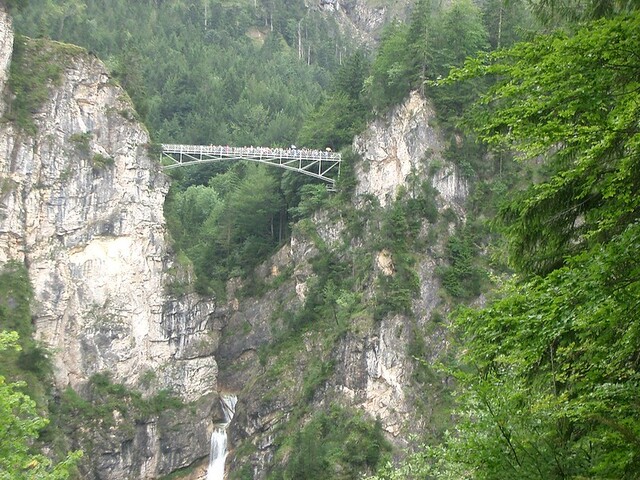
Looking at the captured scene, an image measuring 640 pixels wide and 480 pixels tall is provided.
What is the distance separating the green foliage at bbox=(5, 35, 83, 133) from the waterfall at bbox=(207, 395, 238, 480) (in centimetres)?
1910

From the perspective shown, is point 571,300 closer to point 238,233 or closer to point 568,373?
point 568,373

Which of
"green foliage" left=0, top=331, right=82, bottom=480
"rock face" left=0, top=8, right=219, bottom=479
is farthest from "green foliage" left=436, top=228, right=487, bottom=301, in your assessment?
"green foliage" left=0, top=331, right=82, bottom=480

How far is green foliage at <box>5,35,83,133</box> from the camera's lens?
39.5 m

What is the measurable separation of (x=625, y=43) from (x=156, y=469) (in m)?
39.0

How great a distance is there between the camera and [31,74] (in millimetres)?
40375

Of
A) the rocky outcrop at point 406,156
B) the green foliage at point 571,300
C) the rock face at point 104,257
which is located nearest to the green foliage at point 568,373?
the green foliage at point 571,300

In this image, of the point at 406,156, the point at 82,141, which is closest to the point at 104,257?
the point at 82,141

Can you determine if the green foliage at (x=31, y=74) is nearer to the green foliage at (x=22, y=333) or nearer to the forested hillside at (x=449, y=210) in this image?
the forested hillside at (x=449, y=210)

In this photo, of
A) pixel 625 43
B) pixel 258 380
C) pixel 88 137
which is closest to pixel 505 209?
pixel 625 43

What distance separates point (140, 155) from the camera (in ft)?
142

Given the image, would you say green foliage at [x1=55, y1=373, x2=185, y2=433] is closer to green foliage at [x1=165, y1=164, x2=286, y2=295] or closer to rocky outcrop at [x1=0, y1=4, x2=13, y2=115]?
green foliage at [x1=165, y1=164, x2=286, y2=295]

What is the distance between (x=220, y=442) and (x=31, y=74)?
2332 cm

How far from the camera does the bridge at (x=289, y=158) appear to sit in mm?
43000

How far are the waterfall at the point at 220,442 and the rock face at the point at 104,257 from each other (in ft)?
1.58
